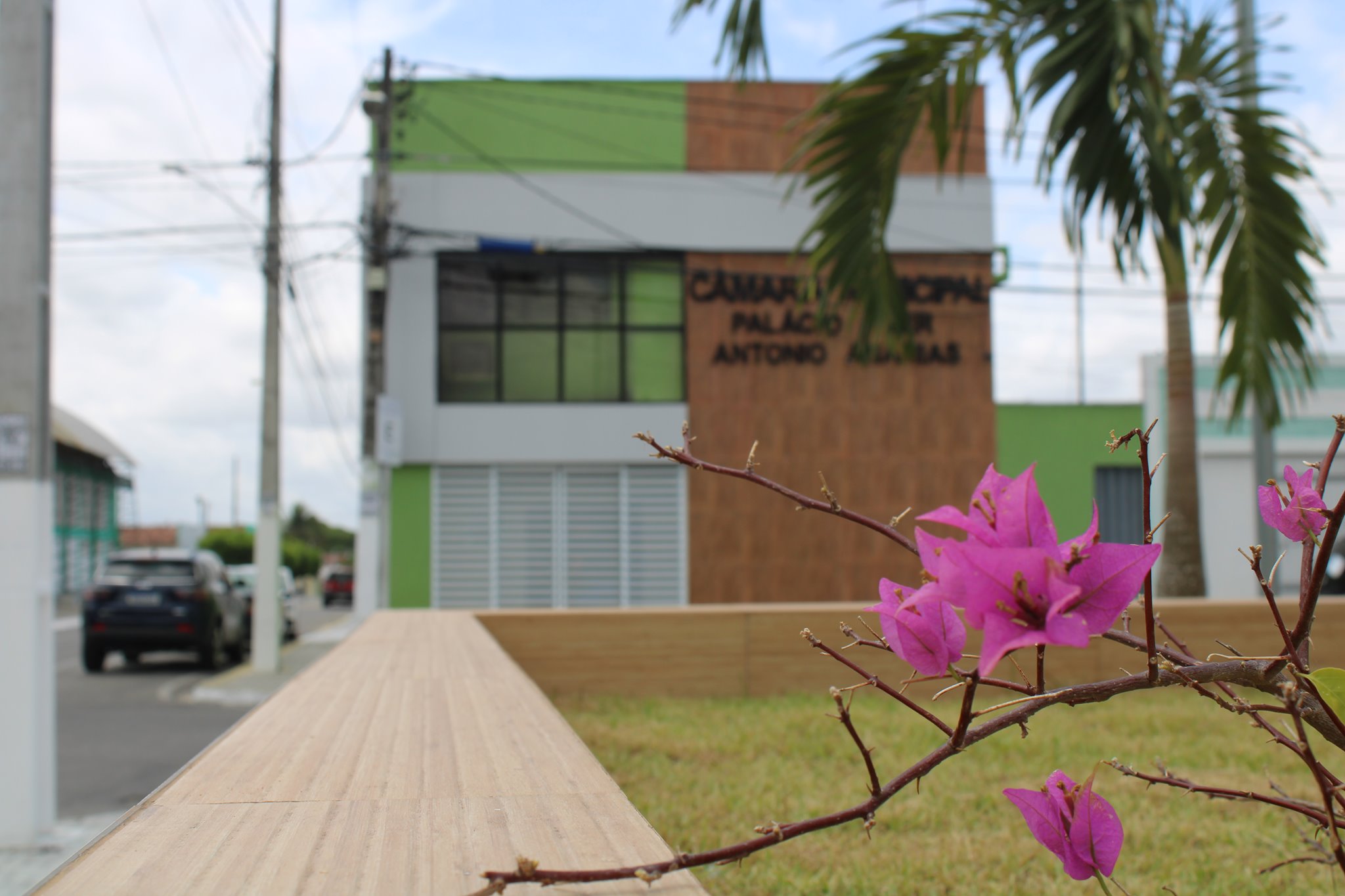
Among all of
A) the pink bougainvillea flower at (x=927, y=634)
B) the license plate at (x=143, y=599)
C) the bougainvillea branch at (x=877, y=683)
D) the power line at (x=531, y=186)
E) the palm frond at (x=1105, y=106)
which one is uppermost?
the power line at (x=531, y=186)

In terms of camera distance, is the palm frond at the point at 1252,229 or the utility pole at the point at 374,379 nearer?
the palm frond at the point at 1252,229

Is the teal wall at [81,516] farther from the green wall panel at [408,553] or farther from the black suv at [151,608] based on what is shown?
the green wall panel at [408,553]

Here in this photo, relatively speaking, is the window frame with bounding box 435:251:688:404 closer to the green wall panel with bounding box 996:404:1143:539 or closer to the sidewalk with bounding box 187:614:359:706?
the sidewalk with bounding box 187:614:359:706

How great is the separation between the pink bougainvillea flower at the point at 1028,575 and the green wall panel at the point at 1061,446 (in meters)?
14.1

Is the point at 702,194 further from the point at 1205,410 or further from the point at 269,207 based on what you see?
the point at 1205,410

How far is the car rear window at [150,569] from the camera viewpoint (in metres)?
11.7

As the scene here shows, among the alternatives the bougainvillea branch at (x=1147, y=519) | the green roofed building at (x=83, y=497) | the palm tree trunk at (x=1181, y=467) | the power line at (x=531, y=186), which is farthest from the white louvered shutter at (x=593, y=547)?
the green roofed building at (x=83, y=497)

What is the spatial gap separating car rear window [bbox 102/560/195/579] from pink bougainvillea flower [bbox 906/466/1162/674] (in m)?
12.6

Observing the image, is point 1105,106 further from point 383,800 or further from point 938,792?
point 383,800

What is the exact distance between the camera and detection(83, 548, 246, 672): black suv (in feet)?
37.7

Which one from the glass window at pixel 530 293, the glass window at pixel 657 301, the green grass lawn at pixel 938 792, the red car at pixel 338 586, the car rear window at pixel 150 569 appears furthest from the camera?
the red car at pixel 338 586

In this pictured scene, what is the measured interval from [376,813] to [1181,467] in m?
7.12

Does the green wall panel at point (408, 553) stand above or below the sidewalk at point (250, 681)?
above

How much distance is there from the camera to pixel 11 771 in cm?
416
